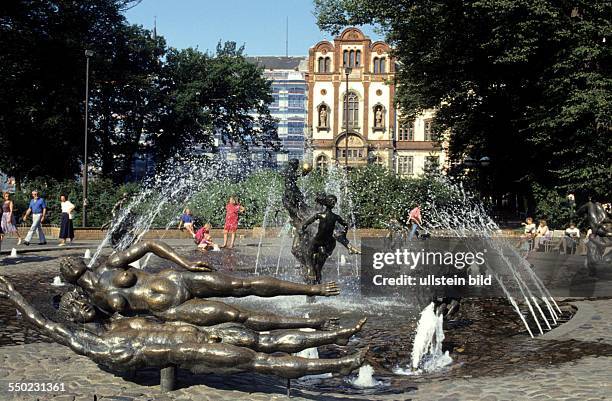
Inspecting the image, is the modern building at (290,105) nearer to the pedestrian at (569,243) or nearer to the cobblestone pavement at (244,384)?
the pedestrian at (569,243)

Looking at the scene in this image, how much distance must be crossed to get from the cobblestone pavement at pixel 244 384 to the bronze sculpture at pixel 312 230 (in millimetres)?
4522

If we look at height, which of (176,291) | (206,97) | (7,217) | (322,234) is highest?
(206,97)

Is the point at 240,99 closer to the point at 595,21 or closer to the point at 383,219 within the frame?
the point at 383,219

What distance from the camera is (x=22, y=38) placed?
122 feet

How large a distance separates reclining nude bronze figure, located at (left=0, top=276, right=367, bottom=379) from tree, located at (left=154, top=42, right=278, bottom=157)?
140ft

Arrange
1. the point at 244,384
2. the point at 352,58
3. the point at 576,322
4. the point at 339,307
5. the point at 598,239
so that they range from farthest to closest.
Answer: the point at 352,58, the point at 598,239, the point at 339,307, the point at 576,322, the point at 244,384

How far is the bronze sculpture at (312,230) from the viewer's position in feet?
36.8

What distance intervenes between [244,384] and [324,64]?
227 ft

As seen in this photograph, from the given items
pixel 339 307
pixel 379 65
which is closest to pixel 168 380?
pixel 339 307

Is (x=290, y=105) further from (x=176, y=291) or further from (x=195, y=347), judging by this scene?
(x=195, y=347)

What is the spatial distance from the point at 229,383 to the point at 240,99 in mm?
47702

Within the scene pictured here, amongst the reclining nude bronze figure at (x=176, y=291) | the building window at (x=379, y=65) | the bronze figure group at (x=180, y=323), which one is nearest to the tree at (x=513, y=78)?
the reclining nude bronze figure at (x=176, y=291)

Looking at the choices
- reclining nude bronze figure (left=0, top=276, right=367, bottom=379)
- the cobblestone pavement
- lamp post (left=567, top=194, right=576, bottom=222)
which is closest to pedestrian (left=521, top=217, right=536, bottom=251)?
lamp post (left=567, top=194, right=576, bottom=222)

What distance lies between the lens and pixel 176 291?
19.6ft
